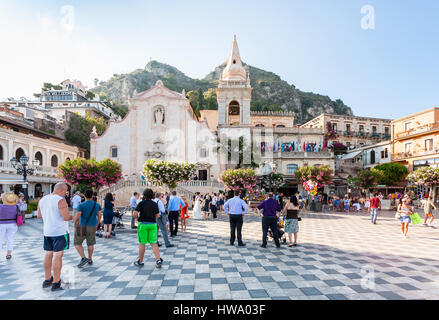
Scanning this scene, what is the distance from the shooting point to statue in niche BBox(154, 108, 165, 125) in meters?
33.4

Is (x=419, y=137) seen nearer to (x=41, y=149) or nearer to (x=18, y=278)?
(x=18, y=278)

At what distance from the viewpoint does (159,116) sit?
33469 mm

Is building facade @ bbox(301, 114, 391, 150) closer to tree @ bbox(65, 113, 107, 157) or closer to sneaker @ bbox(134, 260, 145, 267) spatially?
tree @ bbox(65, 113, 107, 157)

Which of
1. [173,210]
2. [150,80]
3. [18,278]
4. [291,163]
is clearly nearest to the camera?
[18,278]

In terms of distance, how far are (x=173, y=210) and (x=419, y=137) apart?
1434 inches

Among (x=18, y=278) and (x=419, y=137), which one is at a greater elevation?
(x=419, y=137)

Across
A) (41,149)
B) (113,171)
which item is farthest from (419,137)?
(41,149)

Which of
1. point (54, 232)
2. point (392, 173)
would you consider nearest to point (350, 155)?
point (392, 173)

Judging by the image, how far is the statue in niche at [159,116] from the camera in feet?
110

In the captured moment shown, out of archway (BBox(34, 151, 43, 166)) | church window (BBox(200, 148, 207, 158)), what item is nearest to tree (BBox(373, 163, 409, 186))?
church window (BBox(200, 148, 207, 158))

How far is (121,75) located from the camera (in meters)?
121

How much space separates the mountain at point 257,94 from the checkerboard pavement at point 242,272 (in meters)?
57.9

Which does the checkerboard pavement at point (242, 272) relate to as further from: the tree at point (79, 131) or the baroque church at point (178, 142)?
the tree at point (79, 131)

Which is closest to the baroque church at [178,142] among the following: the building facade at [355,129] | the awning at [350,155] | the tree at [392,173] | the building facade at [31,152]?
the building facade at [31,152]
